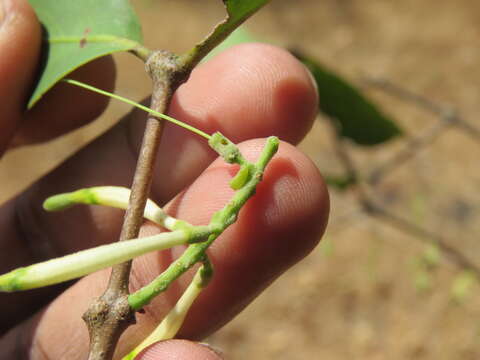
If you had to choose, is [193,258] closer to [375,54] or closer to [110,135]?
[110,135]

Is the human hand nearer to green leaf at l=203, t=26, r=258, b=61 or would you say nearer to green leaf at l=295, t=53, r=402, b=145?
green leaf at l=203, t=26, r=258, b=61

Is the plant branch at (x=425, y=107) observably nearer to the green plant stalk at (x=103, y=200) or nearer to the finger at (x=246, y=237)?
the finger at (x=246, y=237)

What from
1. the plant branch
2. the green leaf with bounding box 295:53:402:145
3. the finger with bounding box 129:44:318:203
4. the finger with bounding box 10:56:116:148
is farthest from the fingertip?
the plant branch

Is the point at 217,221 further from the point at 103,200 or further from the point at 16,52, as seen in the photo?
the point at 16,52

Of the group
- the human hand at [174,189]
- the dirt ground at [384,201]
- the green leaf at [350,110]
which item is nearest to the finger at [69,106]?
the human hand at [174,189]

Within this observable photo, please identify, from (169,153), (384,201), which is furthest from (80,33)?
(384,201)

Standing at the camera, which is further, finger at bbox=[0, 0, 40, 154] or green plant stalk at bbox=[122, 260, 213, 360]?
finger at bbox=[0, 0, 40, 154]

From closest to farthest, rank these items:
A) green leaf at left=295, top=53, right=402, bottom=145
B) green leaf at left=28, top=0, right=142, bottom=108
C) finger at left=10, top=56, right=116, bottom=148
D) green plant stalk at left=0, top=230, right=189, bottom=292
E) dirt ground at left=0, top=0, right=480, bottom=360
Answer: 1. green plant stalk at left=0, top=230, right=189, bottom=292
2. green leaf at left=28, top=0, right=142, bottom=108
3. finger at left=10, top=56, right=116, bottom=148
4. green leaf at left=295, top=53, right=402, bottom=145
5. dirt ground at left=0, top=0, right=480, bottom=360
